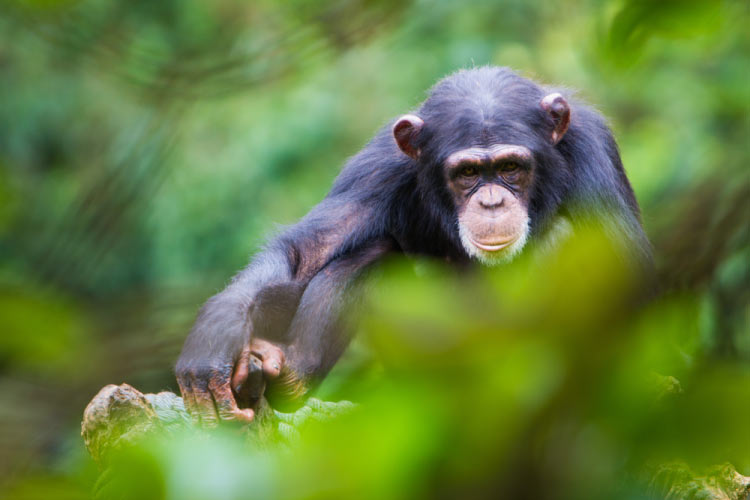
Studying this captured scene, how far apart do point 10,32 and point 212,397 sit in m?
1.98

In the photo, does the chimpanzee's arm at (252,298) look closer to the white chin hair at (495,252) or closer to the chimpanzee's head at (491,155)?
the chimpanzee's head at (491,155)

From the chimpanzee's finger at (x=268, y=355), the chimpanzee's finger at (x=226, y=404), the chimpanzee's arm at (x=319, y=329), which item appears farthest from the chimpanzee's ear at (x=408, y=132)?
the chimpanzee's finger at (x=226, y=404)

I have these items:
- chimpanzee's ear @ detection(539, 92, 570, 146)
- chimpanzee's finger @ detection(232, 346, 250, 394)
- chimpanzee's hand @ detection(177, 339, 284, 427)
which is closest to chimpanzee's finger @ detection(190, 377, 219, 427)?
chimpanzee's hand @ detection(177, 339, 284, 427)

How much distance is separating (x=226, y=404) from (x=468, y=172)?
4.83 ft

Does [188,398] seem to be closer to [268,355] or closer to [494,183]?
[268,355]

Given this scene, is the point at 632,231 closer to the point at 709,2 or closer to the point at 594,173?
the point at 594,173

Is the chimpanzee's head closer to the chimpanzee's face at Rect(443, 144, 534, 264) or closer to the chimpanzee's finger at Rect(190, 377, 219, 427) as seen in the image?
the chimpanzee's face at Rect(443, 144, 534, 264)

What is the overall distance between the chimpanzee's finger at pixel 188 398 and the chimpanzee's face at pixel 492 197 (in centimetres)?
126

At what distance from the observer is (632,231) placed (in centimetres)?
371

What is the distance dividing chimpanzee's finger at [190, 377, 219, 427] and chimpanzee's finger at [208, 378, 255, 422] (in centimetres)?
2

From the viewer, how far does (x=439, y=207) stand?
398cm

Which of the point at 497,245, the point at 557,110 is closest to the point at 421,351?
the point at 497,245

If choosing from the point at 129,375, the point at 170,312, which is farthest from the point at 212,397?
the point at 129,375

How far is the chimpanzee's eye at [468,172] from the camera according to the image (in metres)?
3.78
